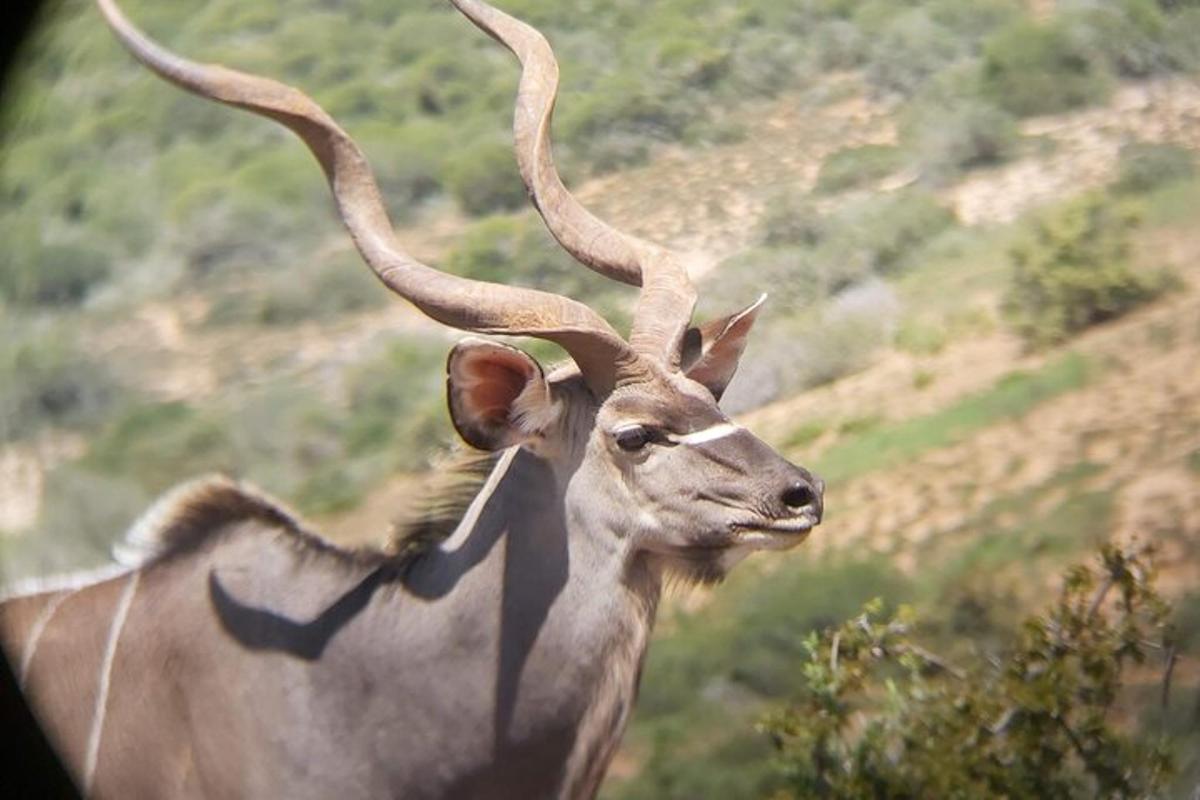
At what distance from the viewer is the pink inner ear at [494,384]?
15.6 ft

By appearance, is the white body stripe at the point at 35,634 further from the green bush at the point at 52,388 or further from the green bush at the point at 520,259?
the green bush at the point at 52,388

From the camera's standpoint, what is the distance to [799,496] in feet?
15.7

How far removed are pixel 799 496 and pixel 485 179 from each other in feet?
16.3

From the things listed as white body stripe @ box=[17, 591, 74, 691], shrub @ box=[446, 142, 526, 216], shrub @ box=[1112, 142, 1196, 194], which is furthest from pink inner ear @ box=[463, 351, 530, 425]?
shrub @ box=[1112, 142, 1196, 194]

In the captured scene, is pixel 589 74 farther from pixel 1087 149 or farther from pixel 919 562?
pixel 919 562

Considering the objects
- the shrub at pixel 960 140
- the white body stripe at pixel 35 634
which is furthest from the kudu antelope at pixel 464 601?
the shrub at pixel 960 140

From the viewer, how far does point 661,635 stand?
7.30 m

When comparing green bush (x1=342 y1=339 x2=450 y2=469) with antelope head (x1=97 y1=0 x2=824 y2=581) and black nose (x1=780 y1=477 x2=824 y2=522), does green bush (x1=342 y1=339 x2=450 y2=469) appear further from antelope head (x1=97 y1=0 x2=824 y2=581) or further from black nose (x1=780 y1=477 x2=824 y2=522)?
black nose (x1=780 y1=477 x2=824 y2=522)

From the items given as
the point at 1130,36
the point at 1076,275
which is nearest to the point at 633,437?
the point at 1076,275

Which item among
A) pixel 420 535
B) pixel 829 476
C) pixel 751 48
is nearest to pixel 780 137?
pixel 751 48

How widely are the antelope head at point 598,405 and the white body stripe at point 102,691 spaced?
43.6 inches

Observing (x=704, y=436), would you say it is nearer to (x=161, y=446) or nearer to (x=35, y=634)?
(x=35, y=634)

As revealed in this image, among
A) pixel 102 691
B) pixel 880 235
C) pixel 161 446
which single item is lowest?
pixel 161 446

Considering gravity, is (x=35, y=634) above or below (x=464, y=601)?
below
